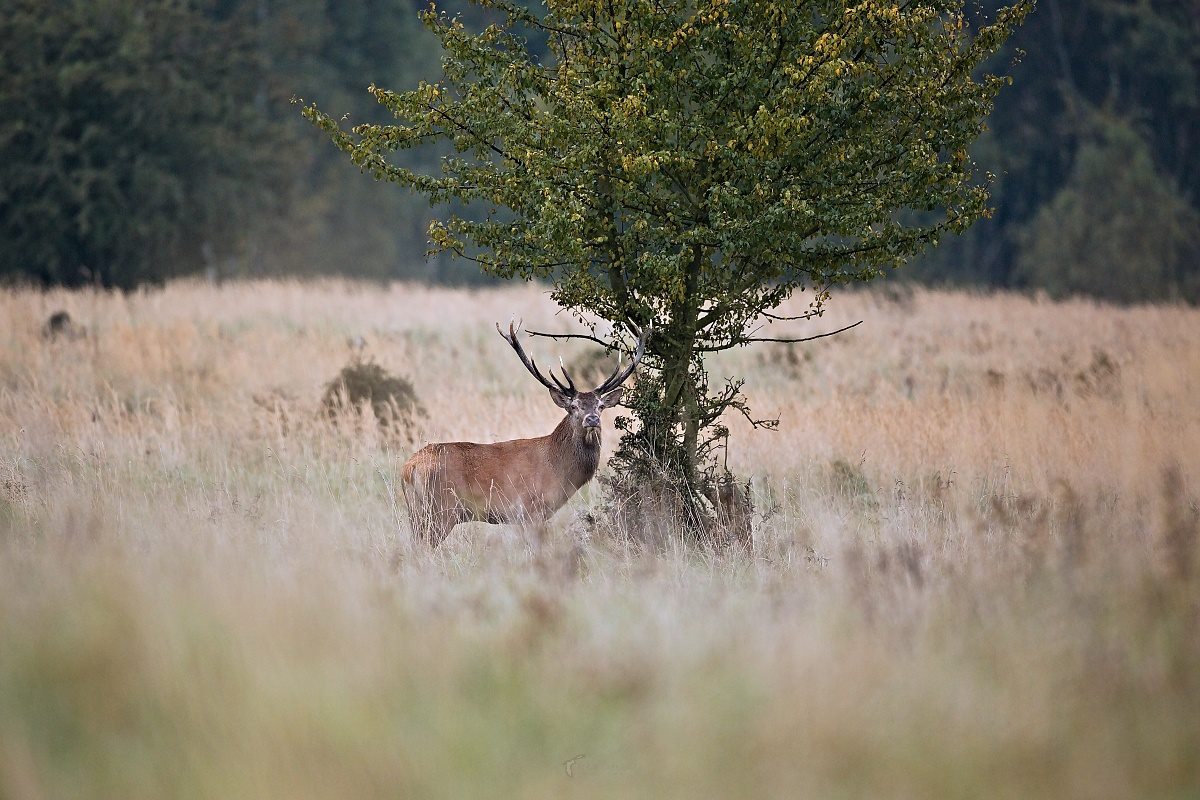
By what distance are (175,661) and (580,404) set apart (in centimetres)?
360

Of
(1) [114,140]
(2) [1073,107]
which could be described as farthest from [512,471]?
(2) [1073,107]

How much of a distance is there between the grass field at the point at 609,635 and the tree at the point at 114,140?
22050 mm

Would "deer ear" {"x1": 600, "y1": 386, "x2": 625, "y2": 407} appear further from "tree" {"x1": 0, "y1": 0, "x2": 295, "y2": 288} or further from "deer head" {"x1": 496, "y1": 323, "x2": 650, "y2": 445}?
"tree" {"x1": 0, "y1": 0, "x2": 295, "y2": 288}

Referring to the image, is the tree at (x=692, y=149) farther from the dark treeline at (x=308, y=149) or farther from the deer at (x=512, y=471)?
the dark treeline at (x=308, y=149)

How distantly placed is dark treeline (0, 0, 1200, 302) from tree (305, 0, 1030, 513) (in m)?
12.9

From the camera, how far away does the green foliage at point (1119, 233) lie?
3828 cm

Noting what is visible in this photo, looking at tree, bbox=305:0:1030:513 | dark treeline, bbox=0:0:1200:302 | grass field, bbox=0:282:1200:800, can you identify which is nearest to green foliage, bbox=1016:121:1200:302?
dark treeline, bbox=0:0:1200:302

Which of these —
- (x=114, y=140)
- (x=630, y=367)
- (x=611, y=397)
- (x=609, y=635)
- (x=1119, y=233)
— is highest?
(x=114, y=140)

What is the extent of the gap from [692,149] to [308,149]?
3584 centimetres

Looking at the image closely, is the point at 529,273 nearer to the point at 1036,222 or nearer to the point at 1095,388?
the point at 1095,388

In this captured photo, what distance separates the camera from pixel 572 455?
847cm

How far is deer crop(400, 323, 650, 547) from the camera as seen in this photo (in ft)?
26.7

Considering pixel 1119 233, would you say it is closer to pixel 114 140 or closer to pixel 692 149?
pixel 114 140

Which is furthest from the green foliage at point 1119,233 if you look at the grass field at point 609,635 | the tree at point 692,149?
the tree at point 692,149
